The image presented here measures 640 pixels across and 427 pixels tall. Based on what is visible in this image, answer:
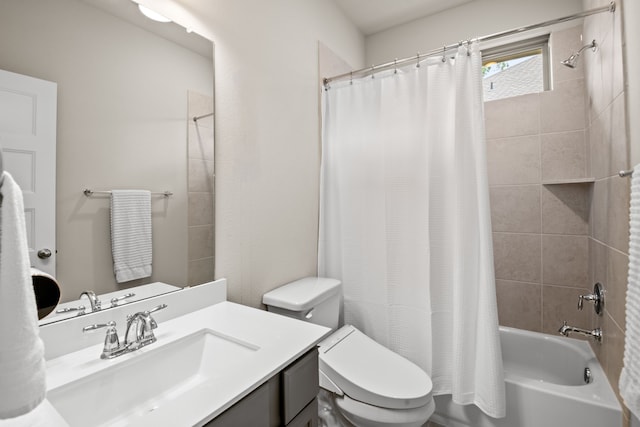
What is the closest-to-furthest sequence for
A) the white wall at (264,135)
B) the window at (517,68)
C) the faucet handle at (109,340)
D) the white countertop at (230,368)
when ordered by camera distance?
1. the white countertop at (230,368)
2. the faucet handle at (109,340)
3. the white wall at (264,135)
4. the window at (517,68)

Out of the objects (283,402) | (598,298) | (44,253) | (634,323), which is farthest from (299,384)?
(598,298)

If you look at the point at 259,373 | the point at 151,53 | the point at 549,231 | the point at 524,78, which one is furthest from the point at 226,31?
the point at 549,231

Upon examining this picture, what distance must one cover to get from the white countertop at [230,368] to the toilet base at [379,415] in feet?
1.66

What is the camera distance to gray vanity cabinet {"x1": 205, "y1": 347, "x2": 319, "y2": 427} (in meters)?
0.72

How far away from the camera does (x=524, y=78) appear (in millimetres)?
2146

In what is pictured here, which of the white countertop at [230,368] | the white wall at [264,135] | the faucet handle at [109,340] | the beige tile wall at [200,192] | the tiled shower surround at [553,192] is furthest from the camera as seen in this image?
the tiled shower surround at [553,192]

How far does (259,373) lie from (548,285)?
2081 millimetres

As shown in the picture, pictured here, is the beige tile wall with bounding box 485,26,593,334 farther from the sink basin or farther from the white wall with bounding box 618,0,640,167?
the sink basin

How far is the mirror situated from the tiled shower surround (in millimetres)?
1892

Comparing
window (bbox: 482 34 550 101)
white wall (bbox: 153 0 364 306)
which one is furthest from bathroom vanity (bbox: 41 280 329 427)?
window (bbox: 482 34 550 101)

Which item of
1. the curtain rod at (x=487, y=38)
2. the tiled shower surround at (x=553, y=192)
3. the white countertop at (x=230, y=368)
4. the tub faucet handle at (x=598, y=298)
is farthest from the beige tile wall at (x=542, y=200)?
the white countertop at (x=230, y=368)

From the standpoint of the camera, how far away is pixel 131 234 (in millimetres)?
1054

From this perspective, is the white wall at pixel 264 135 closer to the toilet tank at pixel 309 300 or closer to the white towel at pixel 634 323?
the toilet tank at pixel 309 300

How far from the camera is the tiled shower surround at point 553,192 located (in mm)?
1699
